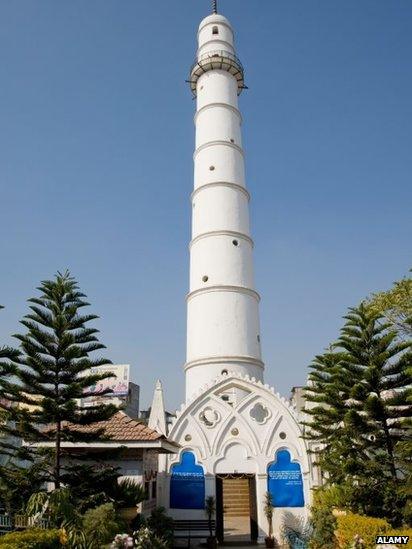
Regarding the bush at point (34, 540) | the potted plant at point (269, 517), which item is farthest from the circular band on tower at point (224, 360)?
the bush at point (34, 540)

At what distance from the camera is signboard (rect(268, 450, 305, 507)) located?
15938mm

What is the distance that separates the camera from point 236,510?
2025 cm

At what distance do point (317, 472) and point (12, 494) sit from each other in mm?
9777

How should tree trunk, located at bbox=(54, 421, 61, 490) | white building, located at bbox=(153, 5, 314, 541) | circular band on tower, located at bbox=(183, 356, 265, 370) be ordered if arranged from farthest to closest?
1. circular band on tower, located at bbox=(183, 356, 265, 370)
2. white building, located at bbox=(153, 5, 314, 541)
3. tree trunk, located at bbox=(54, 421, 61, 490)

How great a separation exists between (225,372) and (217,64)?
637 inches

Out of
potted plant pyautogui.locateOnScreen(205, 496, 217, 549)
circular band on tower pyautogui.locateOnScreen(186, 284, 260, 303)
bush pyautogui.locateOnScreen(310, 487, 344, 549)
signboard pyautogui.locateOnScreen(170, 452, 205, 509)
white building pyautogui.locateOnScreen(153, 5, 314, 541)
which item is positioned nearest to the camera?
bush pyautogui.locateOnScreen(310, 487, 344, 549)

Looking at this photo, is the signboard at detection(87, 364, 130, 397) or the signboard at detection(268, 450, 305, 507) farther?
the signboard at detection(87, 364, 130, 397)

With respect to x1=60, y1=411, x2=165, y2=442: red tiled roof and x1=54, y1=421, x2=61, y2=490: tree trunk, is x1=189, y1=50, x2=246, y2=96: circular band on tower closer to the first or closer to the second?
x1=60, y1=411, x2=165, y2=442: red tiled roof

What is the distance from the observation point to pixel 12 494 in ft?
37.1

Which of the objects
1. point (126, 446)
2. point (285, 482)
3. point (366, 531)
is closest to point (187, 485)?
point (285, 482)

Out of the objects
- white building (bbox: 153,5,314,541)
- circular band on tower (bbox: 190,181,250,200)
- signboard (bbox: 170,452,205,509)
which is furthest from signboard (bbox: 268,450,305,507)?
circular band on tower (bbox: 190,181,250,200)

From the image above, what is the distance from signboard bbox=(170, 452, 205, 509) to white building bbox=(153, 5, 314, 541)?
0.03 m

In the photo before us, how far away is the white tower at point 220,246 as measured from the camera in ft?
65.0

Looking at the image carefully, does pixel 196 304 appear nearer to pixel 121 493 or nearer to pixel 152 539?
pixel 121 493
